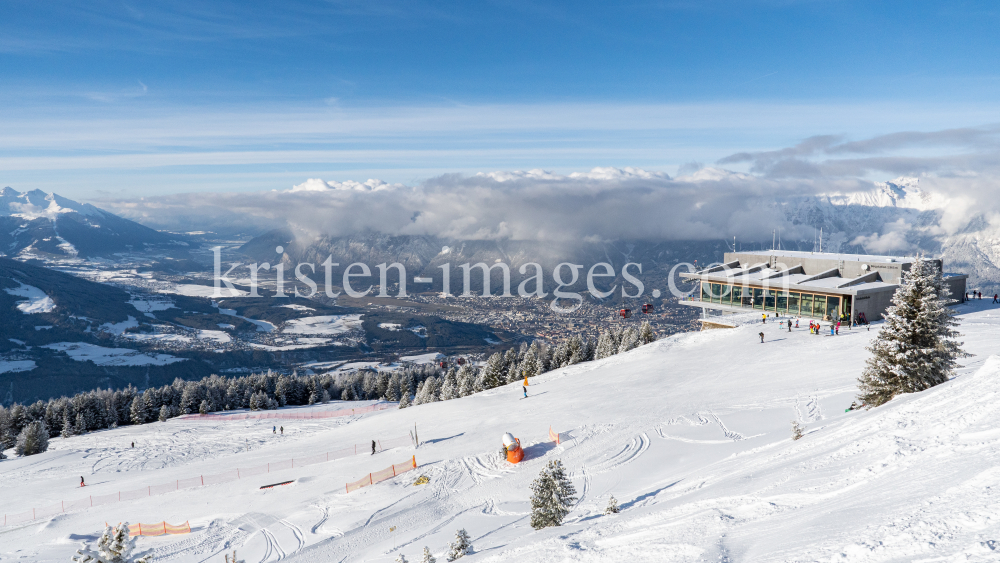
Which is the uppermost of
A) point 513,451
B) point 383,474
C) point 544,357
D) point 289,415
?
point 513,451

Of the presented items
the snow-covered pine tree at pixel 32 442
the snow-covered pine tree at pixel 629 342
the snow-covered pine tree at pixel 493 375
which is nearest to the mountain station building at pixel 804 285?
the snow-covered pine tree at pixel 629 342

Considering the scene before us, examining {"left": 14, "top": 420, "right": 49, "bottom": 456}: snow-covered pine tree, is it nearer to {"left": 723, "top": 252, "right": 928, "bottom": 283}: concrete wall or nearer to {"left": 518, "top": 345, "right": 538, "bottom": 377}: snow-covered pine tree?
{"left": 518, "top": 345, "right": 538, "bottom": 377}: snow-covered pine tree

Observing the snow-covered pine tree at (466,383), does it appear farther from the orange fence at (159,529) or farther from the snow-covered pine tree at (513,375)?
the orange fence at (159,529)

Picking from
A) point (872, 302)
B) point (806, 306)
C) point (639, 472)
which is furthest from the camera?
point (806, 306)

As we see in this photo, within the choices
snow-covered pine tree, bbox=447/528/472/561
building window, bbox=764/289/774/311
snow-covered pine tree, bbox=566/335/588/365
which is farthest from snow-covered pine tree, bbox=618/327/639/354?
snow-covered pine tree, bbox=447/528/472/561

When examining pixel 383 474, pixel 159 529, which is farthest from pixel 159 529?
pixel 383 474

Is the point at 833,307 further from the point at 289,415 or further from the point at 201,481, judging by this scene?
the point at 289,415

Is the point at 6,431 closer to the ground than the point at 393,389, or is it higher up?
higher up
